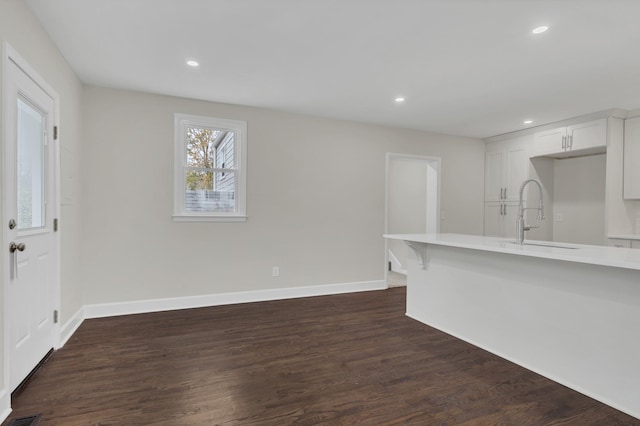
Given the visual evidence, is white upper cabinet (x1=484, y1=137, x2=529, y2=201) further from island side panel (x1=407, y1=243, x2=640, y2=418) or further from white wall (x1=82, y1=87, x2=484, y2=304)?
island side panel (x1=407, y1=243, x2=640, y2=418)

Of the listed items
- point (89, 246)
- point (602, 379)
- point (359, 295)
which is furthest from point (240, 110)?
point (602, 379)

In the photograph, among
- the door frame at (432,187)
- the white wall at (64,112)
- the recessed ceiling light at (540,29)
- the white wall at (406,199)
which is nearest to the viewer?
the white wall at (64,112)

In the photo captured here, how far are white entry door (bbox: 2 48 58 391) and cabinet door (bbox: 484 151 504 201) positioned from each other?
19.5 ft

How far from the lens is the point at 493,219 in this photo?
5875mm

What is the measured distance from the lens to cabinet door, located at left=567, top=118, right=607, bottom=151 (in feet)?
14.1

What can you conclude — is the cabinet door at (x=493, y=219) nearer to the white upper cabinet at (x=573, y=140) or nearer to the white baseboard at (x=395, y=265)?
the white upper cabinet at (x=573, y=140)

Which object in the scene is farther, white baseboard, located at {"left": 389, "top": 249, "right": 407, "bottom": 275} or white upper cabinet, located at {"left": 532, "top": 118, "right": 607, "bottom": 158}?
white baseboard, located at {"left": 389, "top": 249, "right": 407, "bottom": 275}

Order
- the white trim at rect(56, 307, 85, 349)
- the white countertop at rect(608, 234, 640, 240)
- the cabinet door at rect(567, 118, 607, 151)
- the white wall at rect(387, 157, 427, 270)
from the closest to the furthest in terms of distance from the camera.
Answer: the white trim at rect(56, 307, 85, 349), the white countertop at rect(608, 234, 640, 240), the cabinet door at rect(567, 118, 607, 151), the white wall at rect(387, 157, 427, 270)

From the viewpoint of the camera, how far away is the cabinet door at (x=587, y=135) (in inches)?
169

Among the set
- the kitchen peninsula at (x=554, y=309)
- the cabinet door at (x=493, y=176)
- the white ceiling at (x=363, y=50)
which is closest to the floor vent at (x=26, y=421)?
the white ceiling at (x=363, y=50)

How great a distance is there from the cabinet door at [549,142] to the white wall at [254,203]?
1052 millimetres

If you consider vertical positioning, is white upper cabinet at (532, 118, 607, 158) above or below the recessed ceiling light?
below

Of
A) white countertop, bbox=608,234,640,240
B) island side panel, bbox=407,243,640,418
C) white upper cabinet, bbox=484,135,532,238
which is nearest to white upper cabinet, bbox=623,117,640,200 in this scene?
white countertop, bbox=608,234,640,240

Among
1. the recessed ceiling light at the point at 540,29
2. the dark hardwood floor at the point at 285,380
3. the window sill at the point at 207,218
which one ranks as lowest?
the dark hardwood floor at the point at 285,380
